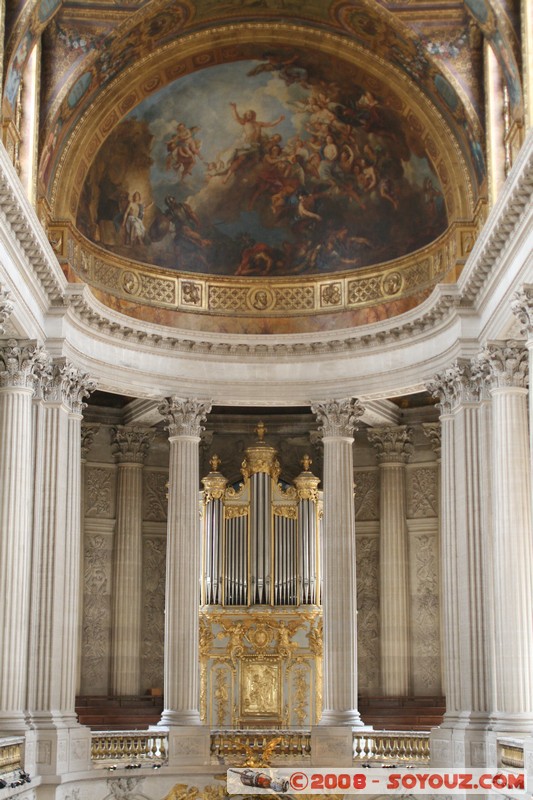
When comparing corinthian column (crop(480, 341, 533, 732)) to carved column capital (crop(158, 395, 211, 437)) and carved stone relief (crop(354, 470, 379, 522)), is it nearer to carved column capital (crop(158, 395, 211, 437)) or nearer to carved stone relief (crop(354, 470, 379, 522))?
carved column capital (crop(158, 395, 211, 437))

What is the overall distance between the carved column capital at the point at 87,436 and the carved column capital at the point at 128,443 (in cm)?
66

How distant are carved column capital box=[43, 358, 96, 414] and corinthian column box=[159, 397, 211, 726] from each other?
3.36 m

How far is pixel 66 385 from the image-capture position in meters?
31.4

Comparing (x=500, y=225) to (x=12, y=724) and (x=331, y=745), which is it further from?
(x=12, y=724)

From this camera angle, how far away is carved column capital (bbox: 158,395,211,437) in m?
34.6

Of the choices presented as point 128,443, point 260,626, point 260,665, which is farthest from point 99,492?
point 260,665

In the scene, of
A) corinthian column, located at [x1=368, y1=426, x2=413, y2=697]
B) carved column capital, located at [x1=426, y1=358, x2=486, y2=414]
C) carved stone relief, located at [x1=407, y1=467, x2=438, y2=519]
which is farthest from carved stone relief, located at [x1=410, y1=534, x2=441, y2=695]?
carved column capital, located at [x1=426, y1=358, x2=486, y2=414]

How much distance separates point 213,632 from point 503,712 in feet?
35.3

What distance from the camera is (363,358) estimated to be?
34.9 metres

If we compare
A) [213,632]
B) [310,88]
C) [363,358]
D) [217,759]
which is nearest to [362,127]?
[310,88]

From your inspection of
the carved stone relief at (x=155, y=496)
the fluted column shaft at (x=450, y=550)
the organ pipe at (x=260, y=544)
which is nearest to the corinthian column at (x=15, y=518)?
the organ pipe at (x=260, y=544)

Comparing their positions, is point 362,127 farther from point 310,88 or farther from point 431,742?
point 431,742

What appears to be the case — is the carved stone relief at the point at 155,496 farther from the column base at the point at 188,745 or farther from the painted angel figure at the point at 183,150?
the painted angel figure at the point at 183,150

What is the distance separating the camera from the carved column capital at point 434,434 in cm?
3825
